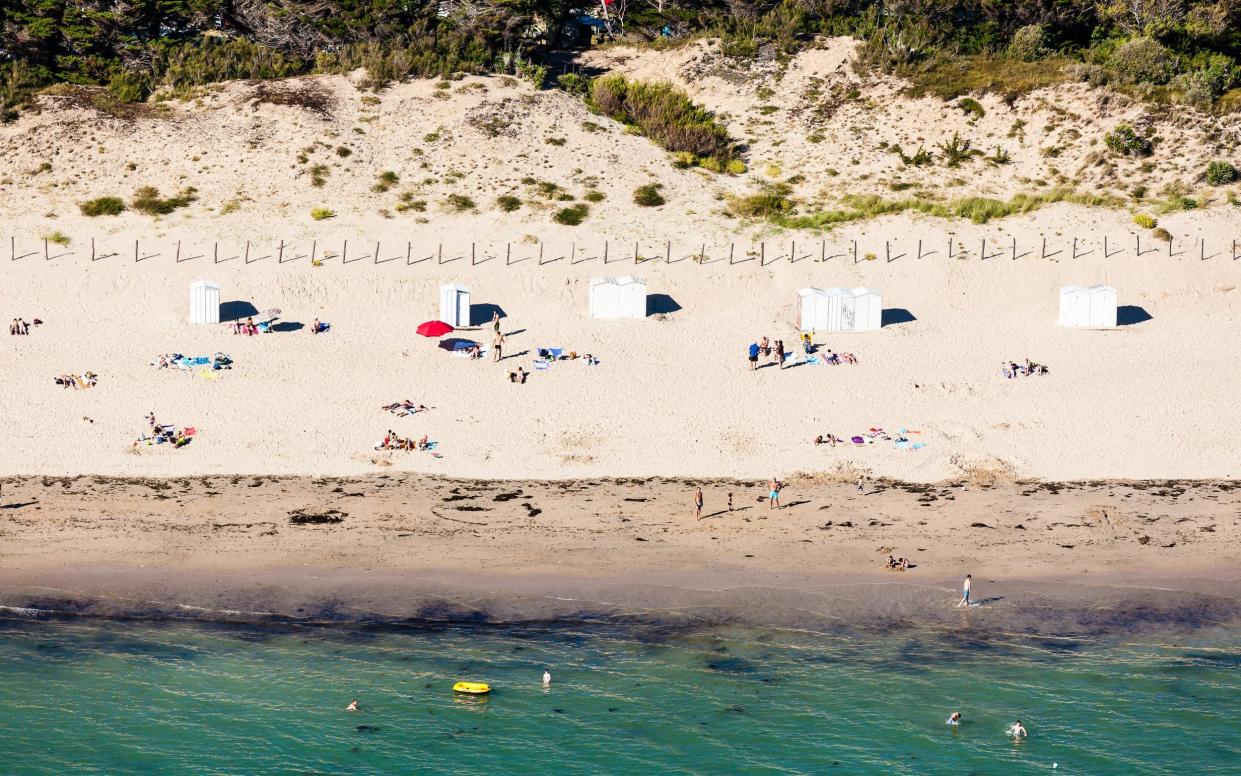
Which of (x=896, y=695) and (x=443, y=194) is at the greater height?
(x=443, y=194)

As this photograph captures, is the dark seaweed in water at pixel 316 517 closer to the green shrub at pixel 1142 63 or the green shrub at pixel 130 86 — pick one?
the green shrub at pixel 130 86

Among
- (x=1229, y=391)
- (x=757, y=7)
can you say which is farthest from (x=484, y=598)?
(x=757, y=7)

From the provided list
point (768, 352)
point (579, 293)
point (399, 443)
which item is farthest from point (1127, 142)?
point (399, 443)

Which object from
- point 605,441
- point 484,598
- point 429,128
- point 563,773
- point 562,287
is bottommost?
point 563,773

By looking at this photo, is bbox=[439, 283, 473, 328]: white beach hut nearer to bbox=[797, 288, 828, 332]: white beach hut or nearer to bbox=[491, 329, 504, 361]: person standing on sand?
bbox=[491, 329, 504, 361]: person standing on sand

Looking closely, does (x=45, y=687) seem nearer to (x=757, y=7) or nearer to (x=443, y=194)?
(x=443, y=194)

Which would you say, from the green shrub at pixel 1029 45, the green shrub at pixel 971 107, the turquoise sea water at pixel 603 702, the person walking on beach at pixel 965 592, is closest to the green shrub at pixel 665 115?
the green shrub at pixel 971 107

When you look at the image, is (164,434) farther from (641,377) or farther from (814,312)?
(814,312)
